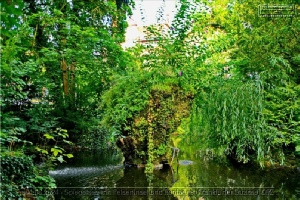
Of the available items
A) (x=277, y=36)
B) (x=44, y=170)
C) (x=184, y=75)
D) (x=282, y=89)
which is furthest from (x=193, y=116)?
(x=44, y=170)

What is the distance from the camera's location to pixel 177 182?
5672 millimetres

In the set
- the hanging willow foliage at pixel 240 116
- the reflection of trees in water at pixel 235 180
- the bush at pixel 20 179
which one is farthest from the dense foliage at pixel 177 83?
the bush at pixel 20 179

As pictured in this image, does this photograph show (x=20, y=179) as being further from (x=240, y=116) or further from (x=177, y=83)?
(x=177, y=83)

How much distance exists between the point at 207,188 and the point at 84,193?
233 cm

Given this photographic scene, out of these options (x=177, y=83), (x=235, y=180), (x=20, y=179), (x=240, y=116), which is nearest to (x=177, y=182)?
(x=235, y=180)

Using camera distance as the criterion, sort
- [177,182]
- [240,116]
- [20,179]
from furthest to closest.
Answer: [177,182] → [240,116] → [20,179]

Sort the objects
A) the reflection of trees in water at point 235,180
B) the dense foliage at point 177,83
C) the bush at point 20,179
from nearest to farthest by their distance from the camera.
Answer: the bush at point 20,179, the reflection of trees in water at point 235,180, the dense foliage at point 177,83

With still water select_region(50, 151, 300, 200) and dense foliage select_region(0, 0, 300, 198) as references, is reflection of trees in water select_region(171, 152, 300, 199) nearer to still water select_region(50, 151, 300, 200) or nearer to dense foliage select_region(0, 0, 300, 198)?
still water select_region(50, 151, 300, 200)

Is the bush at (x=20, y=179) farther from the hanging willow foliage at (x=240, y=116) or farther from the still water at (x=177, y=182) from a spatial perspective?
the hanging willow foliage at (x=240, y=116)

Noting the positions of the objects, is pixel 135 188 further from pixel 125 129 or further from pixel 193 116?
pixel 193 116

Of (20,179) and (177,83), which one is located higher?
(177,83)

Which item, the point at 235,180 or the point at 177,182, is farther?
the point at 235,180

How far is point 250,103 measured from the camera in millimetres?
5180

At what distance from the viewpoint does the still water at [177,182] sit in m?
4.80
